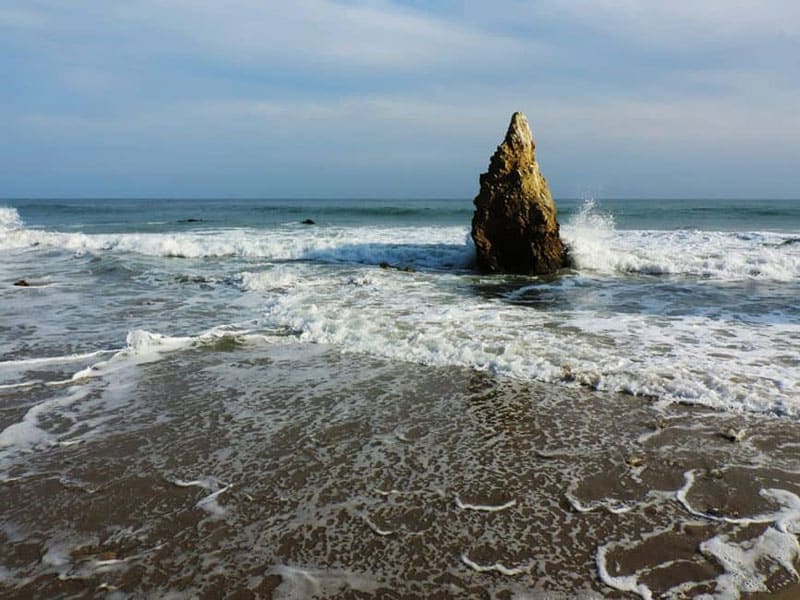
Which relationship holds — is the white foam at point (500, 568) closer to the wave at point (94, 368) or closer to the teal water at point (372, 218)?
the wave at point (94, 368)

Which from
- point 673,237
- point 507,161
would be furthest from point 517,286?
point 673,237

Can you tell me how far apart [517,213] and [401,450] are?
9.68 metres

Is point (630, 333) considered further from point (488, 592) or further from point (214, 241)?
point (214, 241)

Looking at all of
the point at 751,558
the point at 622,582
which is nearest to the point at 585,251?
the point at 751,558

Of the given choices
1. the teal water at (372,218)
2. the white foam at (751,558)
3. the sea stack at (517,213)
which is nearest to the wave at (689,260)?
the sea stack at (517,213)

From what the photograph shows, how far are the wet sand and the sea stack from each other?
26.9 ft

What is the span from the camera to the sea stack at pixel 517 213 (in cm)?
1274

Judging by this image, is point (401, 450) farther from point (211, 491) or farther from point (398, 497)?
point (211, 491)

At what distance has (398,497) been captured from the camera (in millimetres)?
3289

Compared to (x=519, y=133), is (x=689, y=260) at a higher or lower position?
lower

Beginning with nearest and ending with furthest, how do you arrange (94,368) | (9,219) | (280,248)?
(94,368) < (280,248) < (9,219)

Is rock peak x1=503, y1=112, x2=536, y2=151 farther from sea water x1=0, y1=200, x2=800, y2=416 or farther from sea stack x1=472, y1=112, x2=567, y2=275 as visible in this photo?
sea water x1=0, y1=200, x2=800, y2=416

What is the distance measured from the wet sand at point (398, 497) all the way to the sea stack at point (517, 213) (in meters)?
8.20

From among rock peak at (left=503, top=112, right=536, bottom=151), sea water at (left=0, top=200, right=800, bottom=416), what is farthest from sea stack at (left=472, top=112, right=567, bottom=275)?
sea water at (left=0, top=200, right=800, bottom=416)
